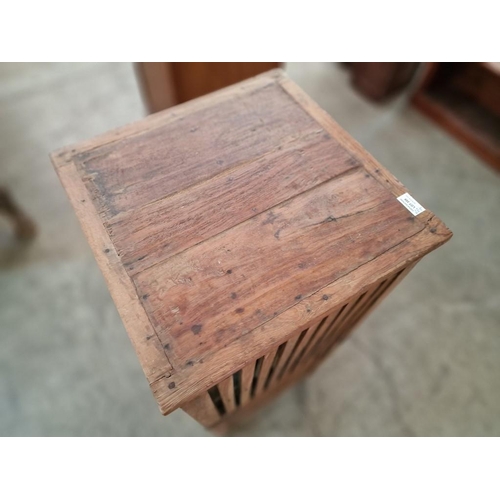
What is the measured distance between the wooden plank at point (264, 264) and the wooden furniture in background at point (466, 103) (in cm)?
152

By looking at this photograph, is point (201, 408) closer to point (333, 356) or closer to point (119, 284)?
point (119, 284)

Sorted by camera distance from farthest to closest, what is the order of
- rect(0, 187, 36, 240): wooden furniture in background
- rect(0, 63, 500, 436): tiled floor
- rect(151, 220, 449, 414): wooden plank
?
rect(0, 187, 36, 240): wooden furniture in background, rect(0, 63, 500, 436): tiled floor, rect(151, 220, 449, 414): wooden plank

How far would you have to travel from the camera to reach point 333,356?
4.21 ft

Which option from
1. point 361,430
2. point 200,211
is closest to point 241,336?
point 200,211

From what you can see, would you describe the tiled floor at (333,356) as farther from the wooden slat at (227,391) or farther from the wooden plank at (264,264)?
the wooden plank at (264,264)

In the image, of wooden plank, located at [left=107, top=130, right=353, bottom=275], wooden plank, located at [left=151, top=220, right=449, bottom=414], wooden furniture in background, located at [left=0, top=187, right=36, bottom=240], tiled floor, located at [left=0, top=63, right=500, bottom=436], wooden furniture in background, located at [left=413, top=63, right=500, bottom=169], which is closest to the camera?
wooden plank, located at [left=151, top=220, right=449, bottom=414]

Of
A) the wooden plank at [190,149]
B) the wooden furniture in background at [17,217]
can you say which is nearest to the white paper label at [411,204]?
the wooden plank at [190,149]

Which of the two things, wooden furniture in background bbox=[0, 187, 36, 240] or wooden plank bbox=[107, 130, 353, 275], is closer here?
wooden plank bbox=[107, 130, 353, 275]

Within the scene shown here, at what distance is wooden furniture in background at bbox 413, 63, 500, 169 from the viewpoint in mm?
1749

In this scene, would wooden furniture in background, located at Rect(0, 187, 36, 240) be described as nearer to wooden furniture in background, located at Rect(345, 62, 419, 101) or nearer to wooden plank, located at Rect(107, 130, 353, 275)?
wooden plank, located at Rect(107, 130, 353, 275)

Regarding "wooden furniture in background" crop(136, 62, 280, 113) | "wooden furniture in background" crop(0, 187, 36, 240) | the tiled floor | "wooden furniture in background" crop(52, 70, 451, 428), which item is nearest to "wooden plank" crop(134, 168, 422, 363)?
"wooden furniture in background" crop(52, 70, 451, 428)

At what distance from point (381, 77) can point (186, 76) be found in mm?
1102

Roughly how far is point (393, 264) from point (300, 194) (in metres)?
0.21

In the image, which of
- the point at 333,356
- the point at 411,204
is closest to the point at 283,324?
the point at 411,204
